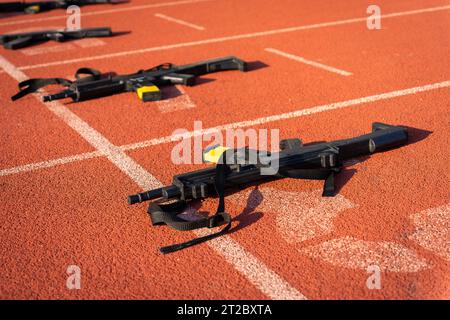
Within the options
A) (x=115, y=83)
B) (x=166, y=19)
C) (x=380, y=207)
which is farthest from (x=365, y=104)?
(x=166, y=19)

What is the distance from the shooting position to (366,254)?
4.00m

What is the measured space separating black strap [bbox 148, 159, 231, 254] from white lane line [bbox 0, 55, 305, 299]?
0.45ft

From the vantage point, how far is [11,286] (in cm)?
384

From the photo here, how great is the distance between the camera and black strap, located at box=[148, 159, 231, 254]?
13.8 feet

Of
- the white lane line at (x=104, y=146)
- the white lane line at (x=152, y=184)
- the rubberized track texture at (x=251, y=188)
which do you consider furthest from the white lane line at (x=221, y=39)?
the white lane line at (x=104, y=146)

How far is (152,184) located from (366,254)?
2003mm

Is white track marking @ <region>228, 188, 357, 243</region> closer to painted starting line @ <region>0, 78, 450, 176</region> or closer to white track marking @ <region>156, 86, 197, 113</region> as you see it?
painted starting line @ <region>0, 78, 450, 176</region>

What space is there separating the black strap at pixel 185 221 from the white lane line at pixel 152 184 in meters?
0.14

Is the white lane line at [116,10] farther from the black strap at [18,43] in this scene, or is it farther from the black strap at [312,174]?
the black strap at [312,174]

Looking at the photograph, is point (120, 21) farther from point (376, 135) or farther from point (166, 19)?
point (376, 135)

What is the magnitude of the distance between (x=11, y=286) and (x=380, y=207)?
9.08 feet

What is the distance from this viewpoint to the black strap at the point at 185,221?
13.8 feet

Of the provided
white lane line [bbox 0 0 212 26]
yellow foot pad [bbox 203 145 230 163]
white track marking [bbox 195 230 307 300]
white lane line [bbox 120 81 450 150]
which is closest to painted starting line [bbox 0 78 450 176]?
white lane line [bbox 120 81 450 150]

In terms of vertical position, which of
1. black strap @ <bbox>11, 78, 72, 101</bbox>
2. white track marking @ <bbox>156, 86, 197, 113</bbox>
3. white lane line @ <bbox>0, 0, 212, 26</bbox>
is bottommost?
white track marking @ <bbox>156, 86, 197, 113</bbox>
